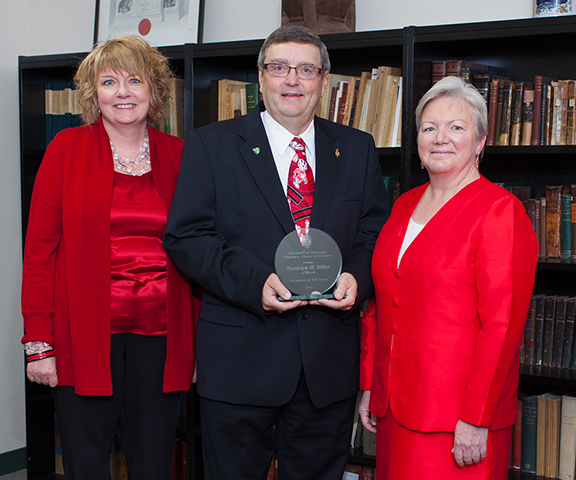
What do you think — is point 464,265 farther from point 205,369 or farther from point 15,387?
point 15,387

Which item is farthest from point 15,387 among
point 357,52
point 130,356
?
point 357,52

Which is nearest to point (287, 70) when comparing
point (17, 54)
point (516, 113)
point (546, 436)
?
point (516, 113)

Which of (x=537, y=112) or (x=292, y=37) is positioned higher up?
(x=292, y=37)

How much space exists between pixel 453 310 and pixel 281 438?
740 mm

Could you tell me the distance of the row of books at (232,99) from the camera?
2916 mm

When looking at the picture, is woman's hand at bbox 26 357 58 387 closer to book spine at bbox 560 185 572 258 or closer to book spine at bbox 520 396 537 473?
book spine at bbox 520 396 537 473

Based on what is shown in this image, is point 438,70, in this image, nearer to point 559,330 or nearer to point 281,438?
point 559,330

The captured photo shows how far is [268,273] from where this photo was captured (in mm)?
1927

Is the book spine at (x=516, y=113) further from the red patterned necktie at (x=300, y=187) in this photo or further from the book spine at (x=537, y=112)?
the red patterned necktie at (x=300, y=187)

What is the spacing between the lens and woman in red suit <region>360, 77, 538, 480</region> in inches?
68.1

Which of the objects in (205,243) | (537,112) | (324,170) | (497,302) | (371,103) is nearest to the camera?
(497,302)

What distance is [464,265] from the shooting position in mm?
1767

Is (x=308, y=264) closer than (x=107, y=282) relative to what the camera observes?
Yes

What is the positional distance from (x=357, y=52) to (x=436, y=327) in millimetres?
1387
